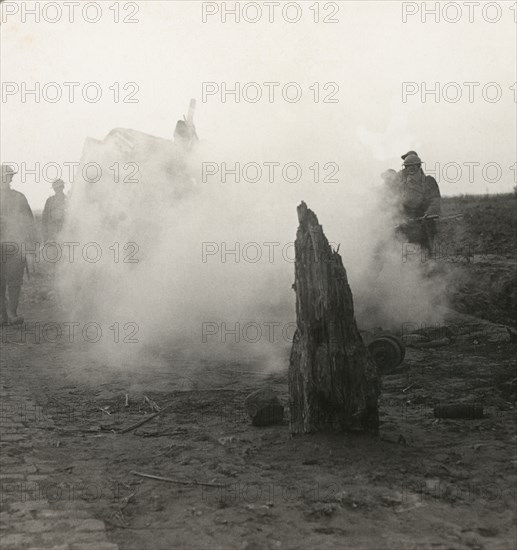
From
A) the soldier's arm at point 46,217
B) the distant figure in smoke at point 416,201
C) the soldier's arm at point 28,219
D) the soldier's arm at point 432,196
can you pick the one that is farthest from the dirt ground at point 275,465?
the soldier's arm at point 46,217

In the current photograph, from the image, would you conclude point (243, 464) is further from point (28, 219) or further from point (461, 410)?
point (28, 219)

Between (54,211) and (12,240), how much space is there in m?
2.28

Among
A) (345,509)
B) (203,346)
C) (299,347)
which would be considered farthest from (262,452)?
(203,346)

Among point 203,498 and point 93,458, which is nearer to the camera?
point 203,498

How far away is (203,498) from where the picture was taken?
4160mm

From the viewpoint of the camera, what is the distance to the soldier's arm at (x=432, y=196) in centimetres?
1121

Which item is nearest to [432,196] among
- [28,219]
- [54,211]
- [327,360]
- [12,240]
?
[327,360]

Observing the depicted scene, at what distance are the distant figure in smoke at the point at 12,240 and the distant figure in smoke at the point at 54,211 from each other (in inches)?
70.8

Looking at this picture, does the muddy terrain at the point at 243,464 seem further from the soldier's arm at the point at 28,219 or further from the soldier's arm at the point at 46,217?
the soldier's arm at the point at 46,217

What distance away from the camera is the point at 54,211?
1493 centimetres

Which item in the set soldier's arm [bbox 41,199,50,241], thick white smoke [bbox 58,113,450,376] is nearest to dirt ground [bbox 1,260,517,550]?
thick white smoke [bbox 58,113,450,376]

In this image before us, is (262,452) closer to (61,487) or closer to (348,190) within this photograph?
(61,487)

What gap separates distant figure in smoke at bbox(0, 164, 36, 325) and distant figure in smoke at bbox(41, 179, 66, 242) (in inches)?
70.8

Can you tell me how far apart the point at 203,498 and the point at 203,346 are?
201 inches
